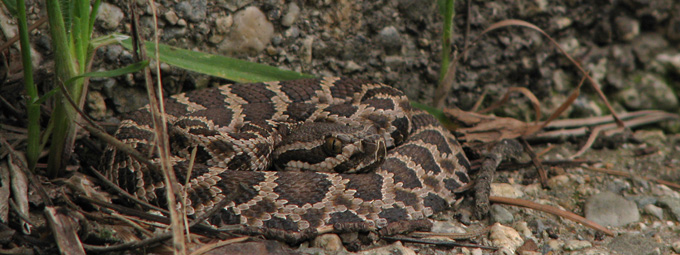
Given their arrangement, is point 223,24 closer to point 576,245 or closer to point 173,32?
point 173,32

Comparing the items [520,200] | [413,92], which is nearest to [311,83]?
[413,92]

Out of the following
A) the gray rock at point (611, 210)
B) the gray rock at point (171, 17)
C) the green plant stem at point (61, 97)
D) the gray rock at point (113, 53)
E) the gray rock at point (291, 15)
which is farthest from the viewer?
the gray rock at point (291, 15)

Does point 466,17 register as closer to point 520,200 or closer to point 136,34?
point 520,200

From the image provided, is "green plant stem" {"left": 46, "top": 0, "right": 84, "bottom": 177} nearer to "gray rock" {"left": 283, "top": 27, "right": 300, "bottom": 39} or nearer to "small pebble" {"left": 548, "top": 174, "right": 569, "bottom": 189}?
"gray rock" {"left": 283, "top": 27, "right": 300, "bottom": 39}

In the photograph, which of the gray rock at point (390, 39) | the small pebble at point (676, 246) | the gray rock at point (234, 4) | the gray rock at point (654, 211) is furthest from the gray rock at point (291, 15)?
the small pebble at point (676, 246)

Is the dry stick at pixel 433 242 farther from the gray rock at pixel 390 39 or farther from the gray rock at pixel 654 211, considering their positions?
the gray rock at pixel 390 39

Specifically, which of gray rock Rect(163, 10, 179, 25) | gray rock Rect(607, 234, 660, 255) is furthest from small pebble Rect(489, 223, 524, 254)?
gray rock Rect(163, 10, 179, 25)
